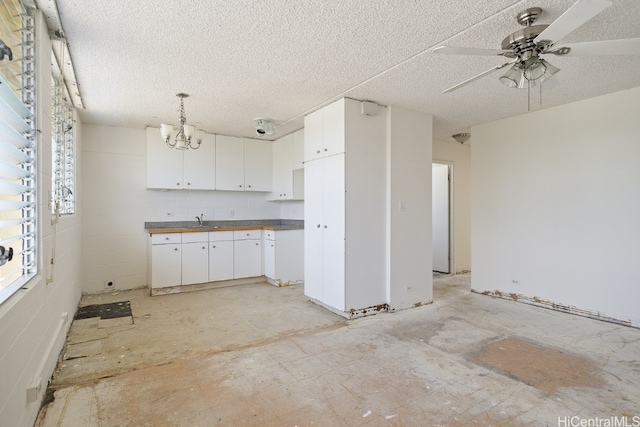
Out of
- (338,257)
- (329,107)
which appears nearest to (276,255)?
(338,257)

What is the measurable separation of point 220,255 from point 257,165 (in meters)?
Result: 1.63

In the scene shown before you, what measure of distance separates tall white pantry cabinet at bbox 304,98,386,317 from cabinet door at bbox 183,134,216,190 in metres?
2.01

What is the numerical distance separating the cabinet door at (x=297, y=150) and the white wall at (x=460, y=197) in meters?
2.35

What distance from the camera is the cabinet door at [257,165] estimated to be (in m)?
5.30

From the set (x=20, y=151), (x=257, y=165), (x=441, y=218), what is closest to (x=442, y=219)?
(x=441, y=218)

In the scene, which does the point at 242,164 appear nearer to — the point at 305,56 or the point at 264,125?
the point at 264,125

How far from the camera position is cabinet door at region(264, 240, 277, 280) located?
187 inches

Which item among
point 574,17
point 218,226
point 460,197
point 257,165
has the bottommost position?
point 218,226

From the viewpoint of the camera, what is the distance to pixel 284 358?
2.49 meters

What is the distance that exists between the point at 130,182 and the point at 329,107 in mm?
3152

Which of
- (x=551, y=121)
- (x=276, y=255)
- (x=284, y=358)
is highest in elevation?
(x=551, y=121)

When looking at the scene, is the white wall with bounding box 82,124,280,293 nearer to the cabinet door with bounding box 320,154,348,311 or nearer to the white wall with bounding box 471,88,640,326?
the cabinet door with bounding box 320,154,348,311

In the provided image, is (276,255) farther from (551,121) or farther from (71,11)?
(551,121)

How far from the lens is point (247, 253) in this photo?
16.1 feet
